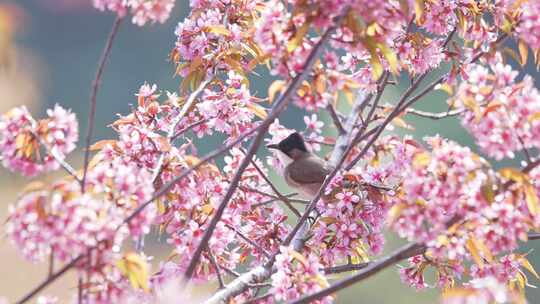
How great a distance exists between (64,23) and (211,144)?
3.88m

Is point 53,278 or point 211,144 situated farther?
point 211,144

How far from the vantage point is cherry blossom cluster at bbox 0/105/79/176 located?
1.59 m

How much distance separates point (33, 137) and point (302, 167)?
1.81 metres

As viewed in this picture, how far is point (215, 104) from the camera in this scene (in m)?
2.36

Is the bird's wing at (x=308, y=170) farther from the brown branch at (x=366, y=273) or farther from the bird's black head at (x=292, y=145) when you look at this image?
the brown branch at (x=366, y=273)

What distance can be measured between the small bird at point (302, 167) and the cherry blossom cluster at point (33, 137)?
1.64 meters

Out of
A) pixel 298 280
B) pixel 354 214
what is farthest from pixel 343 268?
pixel 298 280

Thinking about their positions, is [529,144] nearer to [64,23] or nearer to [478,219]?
[478,219]

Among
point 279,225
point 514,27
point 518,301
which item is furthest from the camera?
point 279,225

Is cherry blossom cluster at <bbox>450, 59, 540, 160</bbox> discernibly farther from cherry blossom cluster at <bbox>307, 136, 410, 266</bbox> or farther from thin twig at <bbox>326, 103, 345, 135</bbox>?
cherry blossom cluster at <bbox>307, 136, 410, 266</bbox>

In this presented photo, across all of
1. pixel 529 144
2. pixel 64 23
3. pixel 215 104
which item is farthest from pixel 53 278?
pixel 64 23

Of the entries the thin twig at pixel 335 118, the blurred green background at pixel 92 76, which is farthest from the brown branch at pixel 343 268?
the blurred green background at pixel 92 76

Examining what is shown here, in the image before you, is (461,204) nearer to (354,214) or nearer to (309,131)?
(354,214)

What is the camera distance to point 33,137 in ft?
5.23
